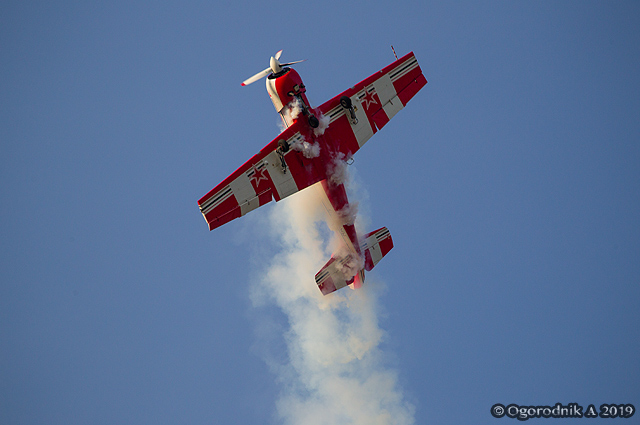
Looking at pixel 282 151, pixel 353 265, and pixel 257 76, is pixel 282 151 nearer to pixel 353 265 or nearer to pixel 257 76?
pixel 257 76

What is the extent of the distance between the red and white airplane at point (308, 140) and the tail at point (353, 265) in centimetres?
235

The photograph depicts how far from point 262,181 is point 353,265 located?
20.6 ft

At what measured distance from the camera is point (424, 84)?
2767 centimetres

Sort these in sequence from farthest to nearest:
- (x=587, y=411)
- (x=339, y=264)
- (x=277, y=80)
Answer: (x=587, y=411) → (x=339, y=264) → (x=277, y=80)

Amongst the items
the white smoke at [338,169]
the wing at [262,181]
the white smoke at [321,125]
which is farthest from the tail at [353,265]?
the white smoke at [321,125]

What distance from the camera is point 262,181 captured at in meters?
25.1

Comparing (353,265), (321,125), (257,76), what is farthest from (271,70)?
(353,265)

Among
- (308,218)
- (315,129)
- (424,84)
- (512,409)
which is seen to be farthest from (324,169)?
(512,409)

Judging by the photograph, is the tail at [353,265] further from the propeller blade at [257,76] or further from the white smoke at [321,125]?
the propeller blade at [257,76]

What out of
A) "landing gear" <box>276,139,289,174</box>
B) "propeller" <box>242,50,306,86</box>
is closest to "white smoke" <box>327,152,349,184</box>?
"landing gear" <box>276,139,289,174</box>

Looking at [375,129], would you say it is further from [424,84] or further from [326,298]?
[326,298]

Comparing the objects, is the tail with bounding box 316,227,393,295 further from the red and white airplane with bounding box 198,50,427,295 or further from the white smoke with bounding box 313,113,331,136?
the white smoke with bounding box 313,113,331,136

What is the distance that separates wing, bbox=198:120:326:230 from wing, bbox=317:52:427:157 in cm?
146

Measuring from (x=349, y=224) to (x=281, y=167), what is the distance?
456 cm
